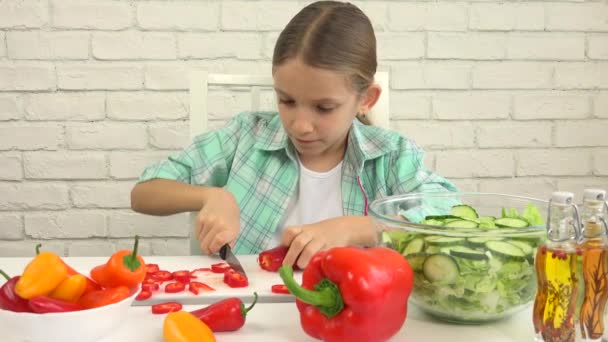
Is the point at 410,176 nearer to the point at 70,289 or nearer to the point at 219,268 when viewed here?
the point at 219,268

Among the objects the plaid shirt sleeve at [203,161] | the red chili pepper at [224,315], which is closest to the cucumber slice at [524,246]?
the red chili pepper at [224,315]

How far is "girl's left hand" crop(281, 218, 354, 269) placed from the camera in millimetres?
1097

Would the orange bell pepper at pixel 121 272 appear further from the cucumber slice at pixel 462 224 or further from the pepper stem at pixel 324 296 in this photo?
the cucumber slice at pixel 462 224

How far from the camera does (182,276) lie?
41.5 inches

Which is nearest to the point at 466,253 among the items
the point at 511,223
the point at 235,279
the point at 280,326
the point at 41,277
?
the point at 511,223

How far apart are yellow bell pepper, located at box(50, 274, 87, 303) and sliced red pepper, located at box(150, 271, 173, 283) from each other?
0.80 ft

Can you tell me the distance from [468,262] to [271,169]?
86 centimetres

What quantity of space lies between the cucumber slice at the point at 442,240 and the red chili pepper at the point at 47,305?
17.1 inches

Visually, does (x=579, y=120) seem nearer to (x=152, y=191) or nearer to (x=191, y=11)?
(x=191, y=11)

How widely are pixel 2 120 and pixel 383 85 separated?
117cm

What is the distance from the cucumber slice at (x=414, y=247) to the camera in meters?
0.83

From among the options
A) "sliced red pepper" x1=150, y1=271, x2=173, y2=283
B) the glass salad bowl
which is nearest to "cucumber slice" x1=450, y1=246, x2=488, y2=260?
the glass salad bowl

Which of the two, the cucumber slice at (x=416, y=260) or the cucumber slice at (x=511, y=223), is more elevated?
the cucumber slice at (x=511, y=223)

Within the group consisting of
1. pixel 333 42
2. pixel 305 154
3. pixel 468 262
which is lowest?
pixel 468 262
